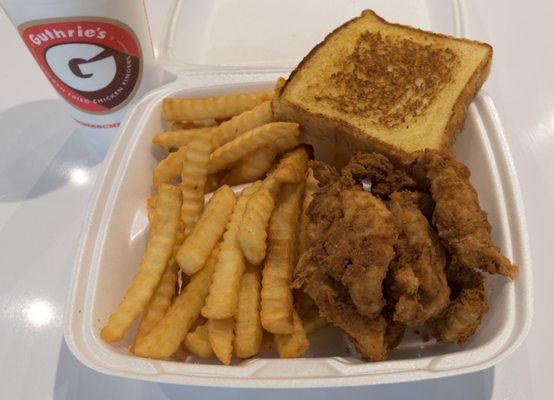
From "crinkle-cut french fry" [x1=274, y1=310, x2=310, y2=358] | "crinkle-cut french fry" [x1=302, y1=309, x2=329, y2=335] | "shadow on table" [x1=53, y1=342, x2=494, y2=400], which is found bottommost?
"shadow on table" [x1=53, y1=342, x2=494, y2=400]

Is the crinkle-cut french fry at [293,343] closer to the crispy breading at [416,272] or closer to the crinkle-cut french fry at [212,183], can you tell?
the crispy breading at [416,272]

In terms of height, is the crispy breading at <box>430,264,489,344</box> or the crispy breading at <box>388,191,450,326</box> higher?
the crispy breading at <box>388,191,450,326</box>

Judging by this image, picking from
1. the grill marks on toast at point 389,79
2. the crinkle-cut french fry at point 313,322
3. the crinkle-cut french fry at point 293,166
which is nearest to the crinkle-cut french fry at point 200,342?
the crinkle-cut french fry at point 313,322

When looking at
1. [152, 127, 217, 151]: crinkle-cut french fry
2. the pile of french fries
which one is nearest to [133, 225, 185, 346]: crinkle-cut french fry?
the pile of french fries

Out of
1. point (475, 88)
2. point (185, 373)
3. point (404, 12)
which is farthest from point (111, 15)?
point (404, 12)

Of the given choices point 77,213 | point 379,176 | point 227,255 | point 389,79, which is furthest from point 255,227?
point 77,213

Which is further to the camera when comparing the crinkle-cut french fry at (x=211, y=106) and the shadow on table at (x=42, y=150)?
the shadow on table at (x=42, y=150)

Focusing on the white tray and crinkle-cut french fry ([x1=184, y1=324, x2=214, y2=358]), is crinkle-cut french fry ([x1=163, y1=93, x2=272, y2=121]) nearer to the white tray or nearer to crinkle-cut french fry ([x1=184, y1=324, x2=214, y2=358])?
the white tray
